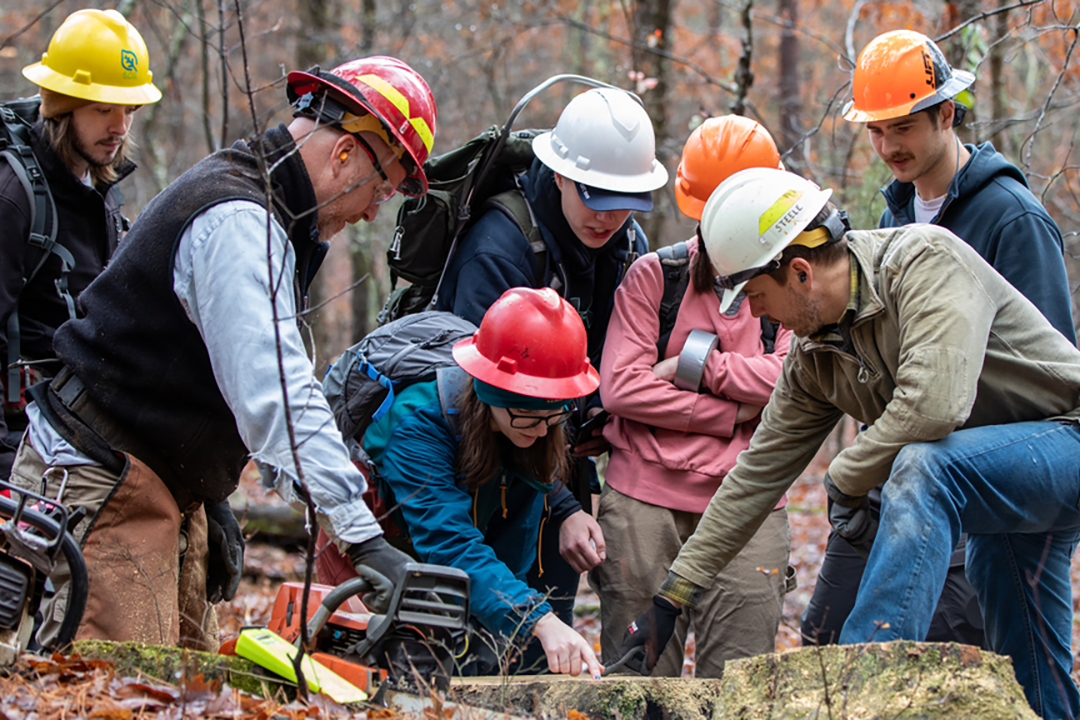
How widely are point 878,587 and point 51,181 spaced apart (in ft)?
11.7

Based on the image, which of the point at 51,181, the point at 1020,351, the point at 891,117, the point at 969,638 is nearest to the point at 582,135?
the point at 891,117

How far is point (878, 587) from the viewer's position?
246cm

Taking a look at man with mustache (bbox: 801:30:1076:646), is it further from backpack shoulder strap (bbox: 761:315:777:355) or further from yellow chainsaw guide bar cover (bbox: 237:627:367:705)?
yellow chainsaw guide bar cover (bbox: 237:627:367:705)

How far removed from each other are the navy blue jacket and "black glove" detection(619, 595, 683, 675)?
2.03ft

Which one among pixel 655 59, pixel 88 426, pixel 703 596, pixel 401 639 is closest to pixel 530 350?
pixel 401 639

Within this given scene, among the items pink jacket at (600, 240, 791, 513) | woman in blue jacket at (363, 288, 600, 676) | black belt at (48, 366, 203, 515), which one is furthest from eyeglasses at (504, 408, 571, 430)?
black belt at (48, 366, 203, 515)

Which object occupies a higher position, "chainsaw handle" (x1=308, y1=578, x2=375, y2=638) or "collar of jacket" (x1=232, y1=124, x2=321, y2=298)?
"collar of jacket" (x1=232, y1=124, x2=321, y2=298)

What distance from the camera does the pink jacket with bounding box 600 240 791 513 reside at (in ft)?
12.2

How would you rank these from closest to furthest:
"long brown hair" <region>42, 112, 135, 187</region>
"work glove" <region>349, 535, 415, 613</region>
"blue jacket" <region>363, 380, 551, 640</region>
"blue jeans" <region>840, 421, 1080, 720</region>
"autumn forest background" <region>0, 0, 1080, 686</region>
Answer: "work glove" <region>349, 535, 415, 613</region> < "blue jeans" <region>840, 421, 1080, 720</region> < "blue jacket" <region>363, 380, 551, 640</region> < "long brown hair" <region>42, 112, 135, 187</region> < "autumn forest background" <region>0, 0, 1080, 686</region>

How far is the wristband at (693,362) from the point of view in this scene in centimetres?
372

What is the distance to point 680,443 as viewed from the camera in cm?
377

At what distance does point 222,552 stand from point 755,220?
7.94 feet

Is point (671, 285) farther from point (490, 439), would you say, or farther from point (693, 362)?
point (490, 439)

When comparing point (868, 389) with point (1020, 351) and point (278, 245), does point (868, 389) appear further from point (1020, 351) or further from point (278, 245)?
point (278, 245)
